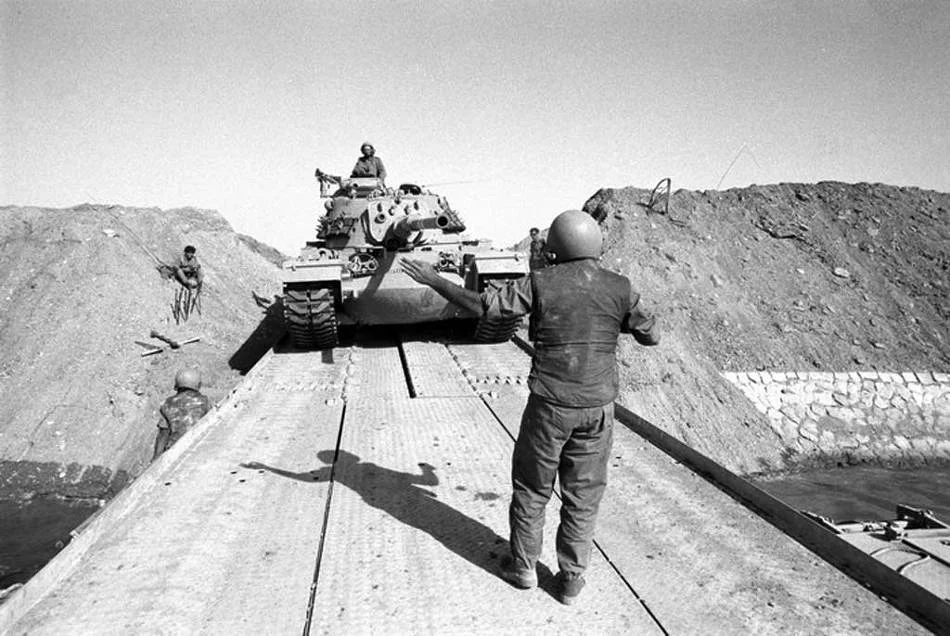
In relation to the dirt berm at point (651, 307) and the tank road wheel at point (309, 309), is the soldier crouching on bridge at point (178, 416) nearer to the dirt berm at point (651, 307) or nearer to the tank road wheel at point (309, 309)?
the tank road wheel at point (309, 309)

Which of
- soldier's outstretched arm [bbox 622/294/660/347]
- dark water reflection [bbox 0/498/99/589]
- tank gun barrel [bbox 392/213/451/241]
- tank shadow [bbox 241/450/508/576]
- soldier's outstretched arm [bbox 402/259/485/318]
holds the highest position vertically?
tank gun barrel [bbox 392/213/451/241]

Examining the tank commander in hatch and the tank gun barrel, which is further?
the tank commander in hatch

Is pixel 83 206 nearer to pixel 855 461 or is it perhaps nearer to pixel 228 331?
pixel 228 331

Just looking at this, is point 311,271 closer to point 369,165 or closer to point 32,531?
point 369,165

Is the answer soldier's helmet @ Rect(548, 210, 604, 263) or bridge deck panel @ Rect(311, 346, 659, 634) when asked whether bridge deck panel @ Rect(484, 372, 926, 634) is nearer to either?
bridge deck panel @ Rect(311, 346, 659, 634)

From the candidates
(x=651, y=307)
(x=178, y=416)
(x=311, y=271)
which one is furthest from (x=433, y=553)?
(x=651, y=307)

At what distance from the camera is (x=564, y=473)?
2.89 meters

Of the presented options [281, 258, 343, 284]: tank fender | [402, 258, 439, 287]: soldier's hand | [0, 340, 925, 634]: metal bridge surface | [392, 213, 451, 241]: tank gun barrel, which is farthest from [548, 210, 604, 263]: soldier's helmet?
[281, 258, 343, 284]: tank fender

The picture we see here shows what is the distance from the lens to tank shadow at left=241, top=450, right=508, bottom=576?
335 centimetres

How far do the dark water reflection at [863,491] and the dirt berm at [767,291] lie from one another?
0.44 m

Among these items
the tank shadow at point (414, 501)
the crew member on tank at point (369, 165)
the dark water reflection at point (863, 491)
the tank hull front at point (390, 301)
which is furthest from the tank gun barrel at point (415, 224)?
the dark water reflection at point (863, 491)

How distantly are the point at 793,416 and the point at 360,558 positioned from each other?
1160 cm

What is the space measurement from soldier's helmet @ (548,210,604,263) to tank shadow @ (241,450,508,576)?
1.63m

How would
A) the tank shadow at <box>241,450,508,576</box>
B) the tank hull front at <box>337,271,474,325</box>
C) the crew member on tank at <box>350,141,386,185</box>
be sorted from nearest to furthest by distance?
the tank shadow at <box>241,450,508,576</box>, the tank hull front at <box>337,271,474,325</box>, the crew member on tank at <box>350,141,386,185</box>
